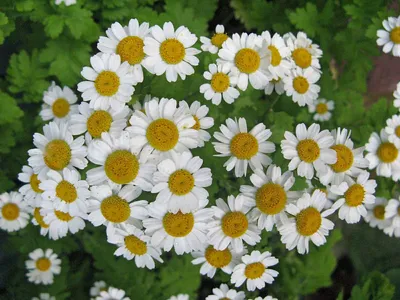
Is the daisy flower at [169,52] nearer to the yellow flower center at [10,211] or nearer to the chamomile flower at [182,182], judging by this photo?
the chamomile flower at [182,182]

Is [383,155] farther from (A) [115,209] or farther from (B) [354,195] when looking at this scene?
(A) [115,209]

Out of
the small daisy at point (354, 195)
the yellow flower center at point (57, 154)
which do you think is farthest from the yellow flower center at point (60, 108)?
the small daisy at point (354, 195)

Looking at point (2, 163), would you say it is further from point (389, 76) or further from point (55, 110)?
point (389, 76)

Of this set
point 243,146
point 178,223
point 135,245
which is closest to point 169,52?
point 243,146

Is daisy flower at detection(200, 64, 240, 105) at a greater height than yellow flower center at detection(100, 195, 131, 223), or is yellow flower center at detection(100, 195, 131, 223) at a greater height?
daisy flower at detection(200, 64, 240, 105)

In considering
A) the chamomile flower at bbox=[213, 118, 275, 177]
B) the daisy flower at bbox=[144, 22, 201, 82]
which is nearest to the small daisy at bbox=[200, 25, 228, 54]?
the daisy flower at bbox=[144, 22, 201, 82]

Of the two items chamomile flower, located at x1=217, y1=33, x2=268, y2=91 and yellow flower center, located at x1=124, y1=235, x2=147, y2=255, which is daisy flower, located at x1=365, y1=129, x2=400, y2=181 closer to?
chamomile flower, located at x1=217, y1=33, x2=268, y2=91
